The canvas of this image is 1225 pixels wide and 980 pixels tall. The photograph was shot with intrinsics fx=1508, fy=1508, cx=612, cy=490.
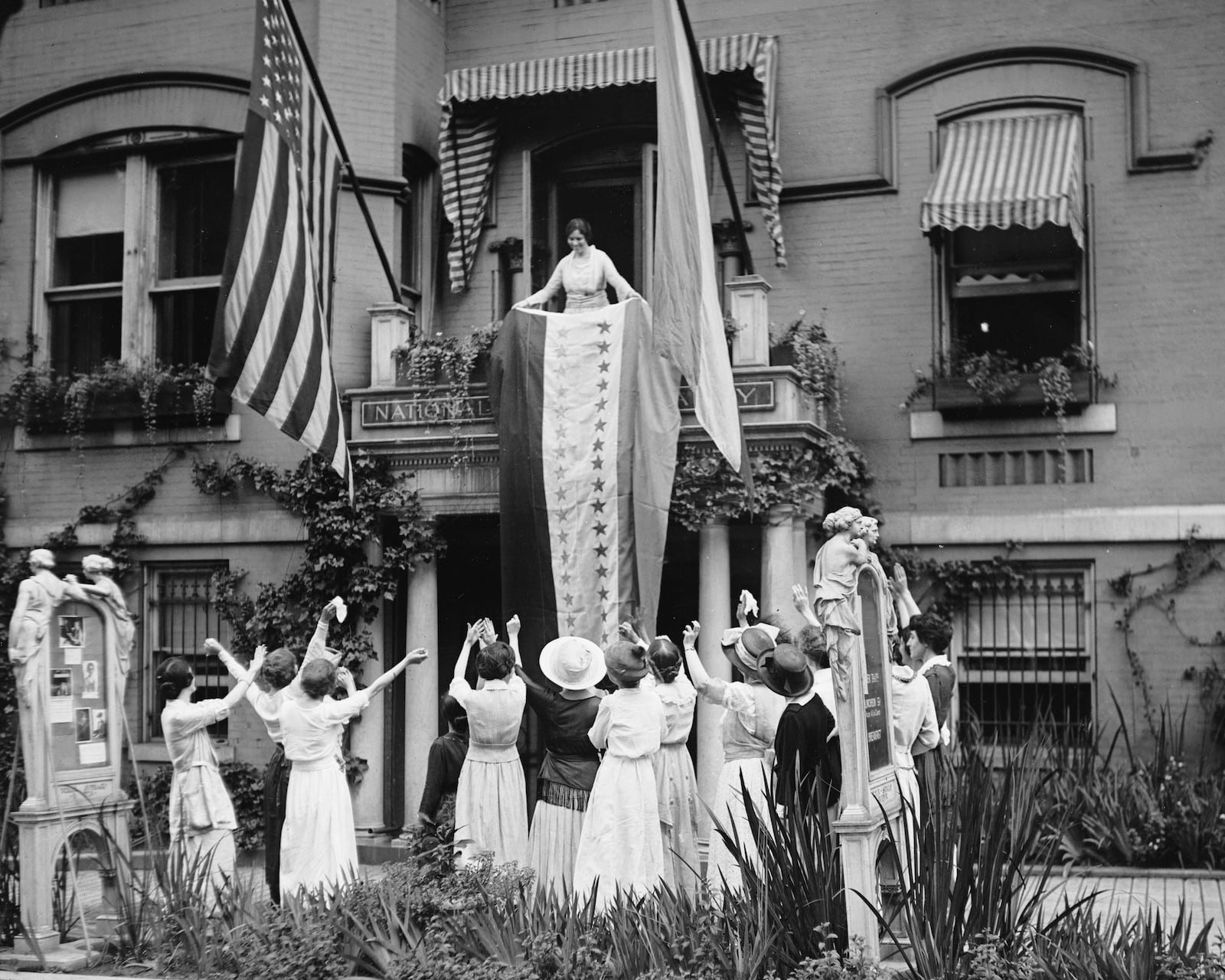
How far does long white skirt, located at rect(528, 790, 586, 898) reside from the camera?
925 cm

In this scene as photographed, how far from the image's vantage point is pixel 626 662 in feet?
28.1

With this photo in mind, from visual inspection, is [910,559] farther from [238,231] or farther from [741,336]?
[238,231]

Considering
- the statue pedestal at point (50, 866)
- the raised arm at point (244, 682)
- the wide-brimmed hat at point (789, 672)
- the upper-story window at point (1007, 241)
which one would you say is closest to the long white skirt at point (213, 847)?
the statue pedestal at point (50, 866)

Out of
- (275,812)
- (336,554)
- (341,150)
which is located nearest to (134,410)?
(336,554)

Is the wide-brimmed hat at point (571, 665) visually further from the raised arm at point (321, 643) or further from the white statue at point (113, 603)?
the white statue at point (113, 603)

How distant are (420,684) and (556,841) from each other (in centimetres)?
428

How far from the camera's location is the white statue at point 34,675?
30.0ft

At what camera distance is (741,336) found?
12859 millimetres

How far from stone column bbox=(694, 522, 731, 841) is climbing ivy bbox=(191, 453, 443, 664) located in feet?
7.96

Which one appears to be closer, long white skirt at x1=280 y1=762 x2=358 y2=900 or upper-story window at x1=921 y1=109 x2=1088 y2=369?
long white skirt at x1=280 y1=762 x2=358 y2=900

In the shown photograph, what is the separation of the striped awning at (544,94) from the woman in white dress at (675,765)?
5761 millimetres

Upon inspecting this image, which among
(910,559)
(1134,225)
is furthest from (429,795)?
(1134,225)

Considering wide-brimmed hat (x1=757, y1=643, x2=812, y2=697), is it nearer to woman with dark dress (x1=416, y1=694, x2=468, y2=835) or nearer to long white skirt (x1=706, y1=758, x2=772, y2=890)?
long white skirt (x1=706, y1=758, x2=772, y2=890)

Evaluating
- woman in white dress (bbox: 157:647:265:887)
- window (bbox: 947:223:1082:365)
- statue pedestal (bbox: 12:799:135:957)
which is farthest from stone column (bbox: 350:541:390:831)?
window (bbox: 947:223:1082:365)
